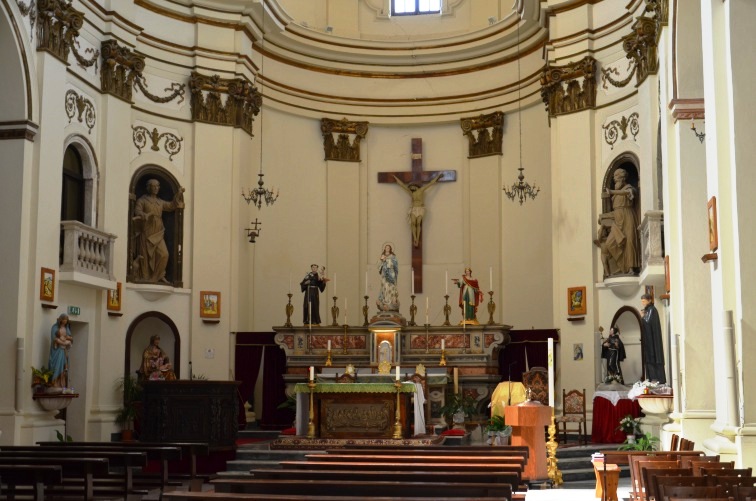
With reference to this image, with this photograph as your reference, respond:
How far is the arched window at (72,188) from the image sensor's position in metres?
17.7

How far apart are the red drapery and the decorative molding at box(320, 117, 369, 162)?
9.14 metres

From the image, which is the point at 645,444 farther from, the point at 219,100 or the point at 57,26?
the point at 57,26

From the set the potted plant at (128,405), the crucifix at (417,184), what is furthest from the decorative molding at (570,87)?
the potted plant at (128,405)

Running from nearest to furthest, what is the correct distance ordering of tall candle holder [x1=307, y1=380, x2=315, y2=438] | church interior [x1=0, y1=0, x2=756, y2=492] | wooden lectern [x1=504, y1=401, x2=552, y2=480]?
wooden lectern [x1=504, y1=401, x2=552, y2=480] < church interior [x1=0, y1=0, x2=756, y2=492] < tall candle holder [x1=307, y1=380, x2=315, y2=438]

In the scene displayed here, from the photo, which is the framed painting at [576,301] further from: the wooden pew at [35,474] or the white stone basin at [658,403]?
the wooden pew at [35,474]

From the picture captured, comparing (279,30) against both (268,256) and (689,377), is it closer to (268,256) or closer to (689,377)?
(268,256)

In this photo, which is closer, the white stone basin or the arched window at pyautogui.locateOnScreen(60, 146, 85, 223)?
the white stone basin

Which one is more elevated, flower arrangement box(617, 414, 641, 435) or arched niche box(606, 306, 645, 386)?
arched niche box(606, 306, 645, 386)

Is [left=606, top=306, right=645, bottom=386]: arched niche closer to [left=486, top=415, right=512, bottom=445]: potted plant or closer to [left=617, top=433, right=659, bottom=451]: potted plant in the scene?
[left=617, top=433, right=659, bottom=451]: potted plant

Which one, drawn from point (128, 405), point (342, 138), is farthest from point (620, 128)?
point (128, 405)

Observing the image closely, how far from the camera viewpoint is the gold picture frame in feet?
59.9

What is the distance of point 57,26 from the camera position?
16641 mm

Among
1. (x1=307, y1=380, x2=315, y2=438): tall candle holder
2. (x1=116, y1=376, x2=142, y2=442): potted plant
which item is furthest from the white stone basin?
(x1=116, y1=376, x2=142, y2=442): potted plant

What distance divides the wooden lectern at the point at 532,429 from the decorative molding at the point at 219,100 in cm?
1085
